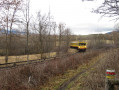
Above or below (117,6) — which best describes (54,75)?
below

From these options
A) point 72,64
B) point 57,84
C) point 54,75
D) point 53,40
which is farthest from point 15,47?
point 57,84

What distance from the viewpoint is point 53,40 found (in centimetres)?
2967

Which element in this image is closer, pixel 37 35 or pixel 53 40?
pixel 37 35

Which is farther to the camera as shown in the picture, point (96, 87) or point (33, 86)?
point (33, 86)

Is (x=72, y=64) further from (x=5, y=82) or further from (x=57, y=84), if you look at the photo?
(x=5, y=82)

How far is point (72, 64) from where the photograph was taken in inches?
471

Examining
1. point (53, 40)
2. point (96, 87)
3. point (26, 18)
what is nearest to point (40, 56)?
point (26, 18)

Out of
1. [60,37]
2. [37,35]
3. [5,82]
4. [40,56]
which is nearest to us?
[5,82]

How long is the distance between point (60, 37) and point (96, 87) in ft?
74.9

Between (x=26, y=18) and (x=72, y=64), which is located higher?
(x=26, y=18)

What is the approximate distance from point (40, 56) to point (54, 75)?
36.7 ft

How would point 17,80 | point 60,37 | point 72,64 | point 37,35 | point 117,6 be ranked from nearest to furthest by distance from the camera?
point 117,6 < point 17,80 < point 72,64 < point 37,35 < point 60,37

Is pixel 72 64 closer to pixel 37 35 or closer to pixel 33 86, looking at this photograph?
pixel 33 86

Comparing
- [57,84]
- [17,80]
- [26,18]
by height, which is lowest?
[57,84]
